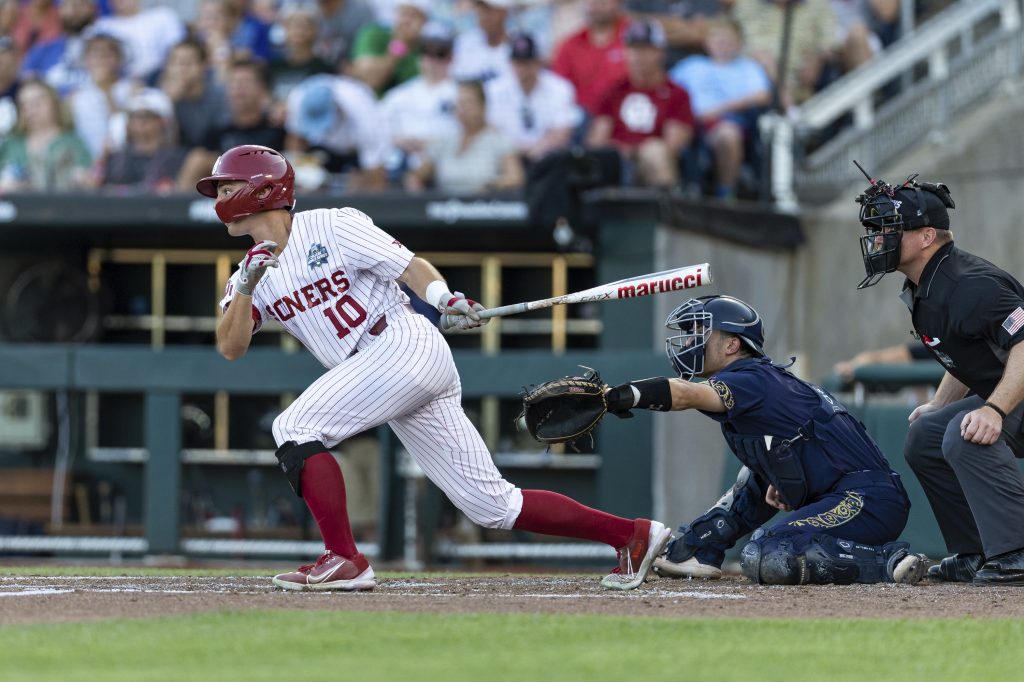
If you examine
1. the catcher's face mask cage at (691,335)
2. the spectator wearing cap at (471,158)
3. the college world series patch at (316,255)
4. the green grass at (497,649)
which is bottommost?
the green grass at (497,649)

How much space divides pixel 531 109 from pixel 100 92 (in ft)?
11.3

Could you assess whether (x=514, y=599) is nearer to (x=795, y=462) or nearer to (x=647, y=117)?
(x=795, y=462)

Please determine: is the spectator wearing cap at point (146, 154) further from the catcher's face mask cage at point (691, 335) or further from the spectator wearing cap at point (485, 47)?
the catcher's face mask cage at point (691, 335)

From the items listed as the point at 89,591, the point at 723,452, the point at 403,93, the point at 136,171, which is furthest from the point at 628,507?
the point at 89,591

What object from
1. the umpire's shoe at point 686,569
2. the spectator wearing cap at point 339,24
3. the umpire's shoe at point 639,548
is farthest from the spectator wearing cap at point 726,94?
the umpire's shoe at point 639,548

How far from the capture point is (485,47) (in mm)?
11586

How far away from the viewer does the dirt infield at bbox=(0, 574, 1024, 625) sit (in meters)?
4.59

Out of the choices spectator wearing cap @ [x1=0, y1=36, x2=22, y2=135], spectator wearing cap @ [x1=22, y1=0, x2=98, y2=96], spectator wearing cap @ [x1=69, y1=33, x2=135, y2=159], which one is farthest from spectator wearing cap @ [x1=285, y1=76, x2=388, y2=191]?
spectator wearing cap @ [x1=0, y1=36, x2=22, y2=135]

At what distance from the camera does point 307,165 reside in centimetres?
1123

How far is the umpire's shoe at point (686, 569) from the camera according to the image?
19.4 ft

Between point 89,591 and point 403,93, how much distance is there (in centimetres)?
674

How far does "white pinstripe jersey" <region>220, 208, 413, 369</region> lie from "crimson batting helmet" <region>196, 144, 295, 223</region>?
11 centimetres

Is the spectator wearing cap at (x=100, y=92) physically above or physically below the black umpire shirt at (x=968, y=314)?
above

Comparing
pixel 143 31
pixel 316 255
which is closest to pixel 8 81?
pixel 143 31
